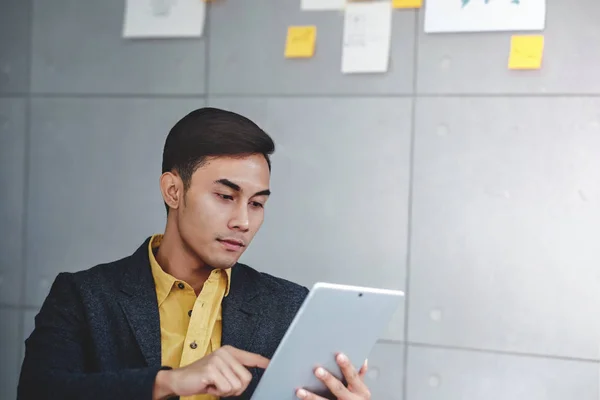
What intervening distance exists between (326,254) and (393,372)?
41cm

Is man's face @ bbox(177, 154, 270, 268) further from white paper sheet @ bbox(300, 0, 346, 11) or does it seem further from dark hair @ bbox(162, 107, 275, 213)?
white paper sheet @ bbox(300, 0, 346, 11)

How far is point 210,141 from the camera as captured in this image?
1.73 metres

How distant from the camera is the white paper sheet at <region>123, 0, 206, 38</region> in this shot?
9.38ft

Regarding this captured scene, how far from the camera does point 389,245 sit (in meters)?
2.66

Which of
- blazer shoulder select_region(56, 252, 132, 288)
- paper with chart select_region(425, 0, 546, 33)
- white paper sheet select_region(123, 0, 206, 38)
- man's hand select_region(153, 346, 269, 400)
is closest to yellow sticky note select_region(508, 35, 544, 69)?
paper with chart select_region(425, 0, 546, 33)

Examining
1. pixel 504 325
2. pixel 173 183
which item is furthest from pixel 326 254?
pixel 173 183

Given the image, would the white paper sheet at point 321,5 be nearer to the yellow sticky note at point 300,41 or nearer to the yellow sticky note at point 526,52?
the yellow sticky note at point 300,41

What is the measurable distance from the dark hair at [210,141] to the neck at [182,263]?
117 millimetres

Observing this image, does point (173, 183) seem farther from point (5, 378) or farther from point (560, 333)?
point (5, 378)

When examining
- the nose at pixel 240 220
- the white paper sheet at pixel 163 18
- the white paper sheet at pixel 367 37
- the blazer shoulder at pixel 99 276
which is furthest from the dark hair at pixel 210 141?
the white paper sheet at pixel 163 18

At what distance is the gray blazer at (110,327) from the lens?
5.26 ft

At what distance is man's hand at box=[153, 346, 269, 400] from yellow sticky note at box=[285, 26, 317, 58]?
4.81 feet

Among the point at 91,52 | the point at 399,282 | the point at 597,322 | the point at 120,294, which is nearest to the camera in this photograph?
the point at 120,294

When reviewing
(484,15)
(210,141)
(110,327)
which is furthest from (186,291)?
(484,15)
